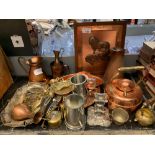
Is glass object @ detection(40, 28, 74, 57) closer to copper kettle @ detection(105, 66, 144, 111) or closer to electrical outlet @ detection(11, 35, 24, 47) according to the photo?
electrical outlet @ detection(11, 35, 24, 47)

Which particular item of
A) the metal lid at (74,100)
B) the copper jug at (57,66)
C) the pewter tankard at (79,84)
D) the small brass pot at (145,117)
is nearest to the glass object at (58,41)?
the copper jug at (57,66)

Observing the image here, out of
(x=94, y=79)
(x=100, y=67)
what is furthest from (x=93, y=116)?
(x=100, y=67)

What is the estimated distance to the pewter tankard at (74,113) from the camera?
0.67m

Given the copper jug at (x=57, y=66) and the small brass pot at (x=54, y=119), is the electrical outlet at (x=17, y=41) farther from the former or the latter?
the small brass pot at (x=54, y=119)

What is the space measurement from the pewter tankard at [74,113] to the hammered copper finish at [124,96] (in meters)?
0.14

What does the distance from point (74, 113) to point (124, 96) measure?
0.75 feet

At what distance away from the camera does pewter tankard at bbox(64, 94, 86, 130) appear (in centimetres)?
67

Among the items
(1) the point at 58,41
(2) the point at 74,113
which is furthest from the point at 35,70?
(2) the point at 74,113

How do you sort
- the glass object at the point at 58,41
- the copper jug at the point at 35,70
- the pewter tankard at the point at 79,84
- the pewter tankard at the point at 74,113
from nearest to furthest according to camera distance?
the pewter tankard at the point at 74,113 → the pewter tankard at the point at 79,84 → the copper jug at the point at 35,70 → the glass object at the point at 58,41

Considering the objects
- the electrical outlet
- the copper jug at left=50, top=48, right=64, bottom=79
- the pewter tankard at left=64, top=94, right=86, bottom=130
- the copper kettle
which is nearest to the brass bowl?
the copper kettle

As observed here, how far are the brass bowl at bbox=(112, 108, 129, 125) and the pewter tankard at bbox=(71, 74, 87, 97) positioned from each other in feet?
0.53

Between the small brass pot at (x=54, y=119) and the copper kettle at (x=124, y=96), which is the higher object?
the copper kettle at (x=124, y=96)
